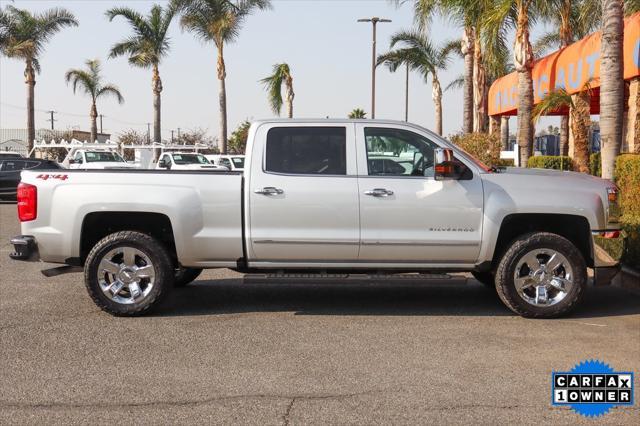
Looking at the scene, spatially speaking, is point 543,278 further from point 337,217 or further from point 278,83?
point 278,83

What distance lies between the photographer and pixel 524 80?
21.2 m

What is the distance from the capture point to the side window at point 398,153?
7328 millimetres

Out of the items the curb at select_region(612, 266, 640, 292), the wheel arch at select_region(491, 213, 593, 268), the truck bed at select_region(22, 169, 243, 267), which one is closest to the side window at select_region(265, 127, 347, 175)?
the truck bed at select_region(22, 169, 243, 267)

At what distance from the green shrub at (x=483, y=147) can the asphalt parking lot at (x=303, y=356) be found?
14.5 metres

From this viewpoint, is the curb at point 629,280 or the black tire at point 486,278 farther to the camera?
the curb at point 629,280

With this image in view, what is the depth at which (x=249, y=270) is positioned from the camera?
748 centimetres

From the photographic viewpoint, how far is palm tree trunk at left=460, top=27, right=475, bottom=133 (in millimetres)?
28125

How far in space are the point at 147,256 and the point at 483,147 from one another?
17.6m

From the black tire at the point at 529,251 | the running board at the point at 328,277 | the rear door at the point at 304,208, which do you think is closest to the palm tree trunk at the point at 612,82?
the black tire at the point at 529,251

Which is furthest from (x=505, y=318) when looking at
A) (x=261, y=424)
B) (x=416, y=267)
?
(x=261, y=424)

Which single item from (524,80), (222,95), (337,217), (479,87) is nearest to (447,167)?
(337,217)

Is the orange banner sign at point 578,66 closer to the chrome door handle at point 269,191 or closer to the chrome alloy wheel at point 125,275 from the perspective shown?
the chrome door handle at point 269,191

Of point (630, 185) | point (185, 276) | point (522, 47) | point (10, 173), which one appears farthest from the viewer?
point (10, 173)

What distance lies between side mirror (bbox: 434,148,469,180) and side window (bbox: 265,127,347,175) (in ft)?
3.02
